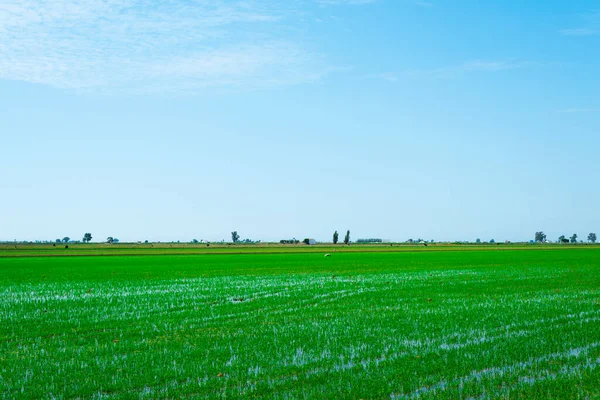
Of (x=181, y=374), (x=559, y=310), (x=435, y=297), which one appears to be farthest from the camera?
(x=435, y=297)

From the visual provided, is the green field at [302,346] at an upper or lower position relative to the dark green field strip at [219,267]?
upper

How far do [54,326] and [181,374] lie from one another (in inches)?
339

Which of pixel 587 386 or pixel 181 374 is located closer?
pixel 587 386

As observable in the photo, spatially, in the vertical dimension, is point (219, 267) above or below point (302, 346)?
below

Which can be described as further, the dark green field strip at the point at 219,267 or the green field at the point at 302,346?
the dark green field strip at the point at 219,267

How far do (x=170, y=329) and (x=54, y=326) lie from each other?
13.4ft

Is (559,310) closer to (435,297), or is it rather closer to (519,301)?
(519,301)

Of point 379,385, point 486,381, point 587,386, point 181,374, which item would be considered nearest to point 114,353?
point 181,374

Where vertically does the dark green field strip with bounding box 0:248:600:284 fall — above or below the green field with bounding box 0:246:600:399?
below

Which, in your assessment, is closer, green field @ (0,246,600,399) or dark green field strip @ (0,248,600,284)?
green field @ (0,246,600,399)

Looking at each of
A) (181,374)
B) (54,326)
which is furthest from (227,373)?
(54,326)

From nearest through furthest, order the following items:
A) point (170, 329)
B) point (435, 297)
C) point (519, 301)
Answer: point (170, 329) → point (519, 301) → point (435, 297)

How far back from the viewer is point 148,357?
501 inches

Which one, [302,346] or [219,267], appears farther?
[219,267]
